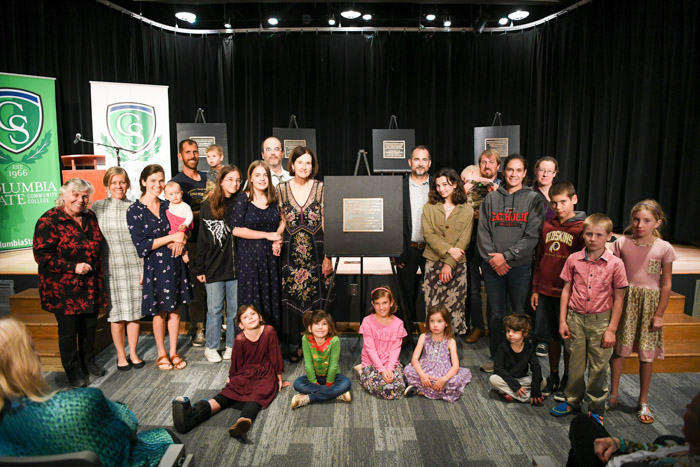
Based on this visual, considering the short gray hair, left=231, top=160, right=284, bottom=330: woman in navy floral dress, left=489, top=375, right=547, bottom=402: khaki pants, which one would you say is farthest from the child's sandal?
the short gray hair

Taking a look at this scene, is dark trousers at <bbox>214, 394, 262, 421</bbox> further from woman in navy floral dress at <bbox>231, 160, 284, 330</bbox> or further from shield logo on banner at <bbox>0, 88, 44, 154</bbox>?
shield logo on banner at <bbox>0, 88, 44, 154</bbox>

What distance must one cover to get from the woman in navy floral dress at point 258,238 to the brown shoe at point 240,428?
3.35ft

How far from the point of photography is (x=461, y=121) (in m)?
8.23

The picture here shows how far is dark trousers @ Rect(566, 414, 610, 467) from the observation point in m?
1.72

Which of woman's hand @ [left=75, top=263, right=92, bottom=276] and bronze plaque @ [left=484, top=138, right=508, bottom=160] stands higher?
bronze plaque @ [left=484, top=138, right=508, bottom=160]

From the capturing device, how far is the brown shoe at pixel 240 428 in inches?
101

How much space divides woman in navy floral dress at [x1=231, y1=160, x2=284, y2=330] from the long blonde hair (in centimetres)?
200

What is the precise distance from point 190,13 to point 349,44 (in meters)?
2.73

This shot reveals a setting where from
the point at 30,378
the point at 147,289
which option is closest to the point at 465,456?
the point at 30,378

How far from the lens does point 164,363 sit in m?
3.56

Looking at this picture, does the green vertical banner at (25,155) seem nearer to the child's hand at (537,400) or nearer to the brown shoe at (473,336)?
the brown shoe at (473,336)

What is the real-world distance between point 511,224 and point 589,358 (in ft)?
3.46

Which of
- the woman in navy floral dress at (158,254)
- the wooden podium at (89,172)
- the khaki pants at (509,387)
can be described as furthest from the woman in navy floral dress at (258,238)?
the wooden podium at (89,172)

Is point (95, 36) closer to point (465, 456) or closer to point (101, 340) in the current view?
point (101, 340)
